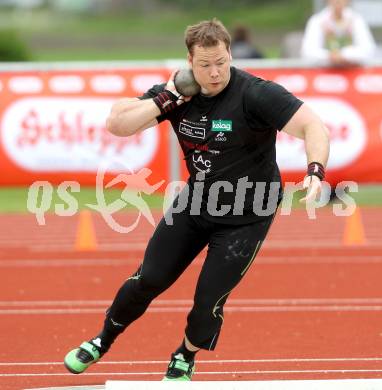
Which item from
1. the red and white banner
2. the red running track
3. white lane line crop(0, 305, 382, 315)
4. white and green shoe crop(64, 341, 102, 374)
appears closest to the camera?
white and green shoe crop(64, 341, 102, 374)

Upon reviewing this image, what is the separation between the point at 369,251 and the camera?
13320 mm

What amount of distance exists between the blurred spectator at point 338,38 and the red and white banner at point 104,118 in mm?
185

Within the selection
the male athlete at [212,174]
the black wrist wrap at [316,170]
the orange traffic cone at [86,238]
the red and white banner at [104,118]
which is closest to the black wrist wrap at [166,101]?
the male athlete at [212,174]

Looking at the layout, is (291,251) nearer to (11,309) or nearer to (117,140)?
(117,140)

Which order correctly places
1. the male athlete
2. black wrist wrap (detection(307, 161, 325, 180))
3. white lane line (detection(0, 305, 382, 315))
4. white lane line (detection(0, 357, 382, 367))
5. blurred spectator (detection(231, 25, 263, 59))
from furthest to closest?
blurred spectator (detection(231, 25, 263, 59)) → white lane line (detection(0, 305, 382, 315)) → white lane line (detection(0, 357, 382, 367)) → the male athlete → black wrist wrap (detection(307, 161, 325, 180))

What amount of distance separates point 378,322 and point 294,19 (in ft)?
167

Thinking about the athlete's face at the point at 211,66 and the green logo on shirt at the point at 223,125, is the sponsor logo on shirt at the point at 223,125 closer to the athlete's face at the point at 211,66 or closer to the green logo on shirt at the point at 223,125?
the green logo on shirt at the point at 223,125

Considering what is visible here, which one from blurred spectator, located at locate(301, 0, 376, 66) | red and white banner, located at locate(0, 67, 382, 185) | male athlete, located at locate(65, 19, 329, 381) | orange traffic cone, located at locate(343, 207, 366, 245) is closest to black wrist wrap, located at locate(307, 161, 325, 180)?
male athlete, located at locate(65, 19, 329, 381)

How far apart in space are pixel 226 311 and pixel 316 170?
3601 mm

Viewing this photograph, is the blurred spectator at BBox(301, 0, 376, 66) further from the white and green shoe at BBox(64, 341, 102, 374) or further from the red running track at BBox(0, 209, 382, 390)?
the white and green shoe at BBox(64, 341, 102, 374)

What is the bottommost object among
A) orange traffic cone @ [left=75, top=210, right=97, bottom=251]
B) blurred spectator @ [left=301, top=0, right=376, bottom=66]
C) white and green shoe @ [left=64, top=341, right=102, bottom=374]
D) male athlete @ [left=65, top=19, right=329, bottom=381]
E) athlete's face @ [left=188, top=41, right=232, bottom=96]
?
orange traffic cone @ [left=75, top=210, right=97, bottom=251]

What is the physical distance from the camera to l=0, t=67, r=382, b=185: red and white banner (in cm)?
1564

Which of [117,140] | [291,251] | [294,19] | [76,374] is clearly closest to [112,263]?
[291,251]

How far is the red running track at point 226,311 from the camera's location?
26.0 feet
